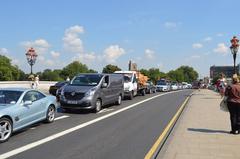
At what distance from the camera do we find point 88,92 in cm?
1691

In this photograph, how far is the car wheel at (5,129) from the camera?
973cm

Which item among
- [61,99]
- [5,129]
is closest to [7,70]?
[61,99]

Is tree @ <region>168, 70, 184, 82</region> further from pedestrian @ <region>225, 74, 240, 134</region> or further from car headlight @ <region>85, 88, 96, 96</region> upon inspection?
pedestrian @ <region>225, 74, 240, 134</region>

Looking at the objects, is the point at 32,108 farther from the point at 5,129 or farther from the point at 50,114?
the point at 5,129

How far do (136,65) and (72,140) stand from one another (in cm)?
5496

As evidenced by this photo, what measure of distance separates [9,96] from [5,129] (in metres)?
1.61

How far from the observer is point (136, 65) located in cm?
6456

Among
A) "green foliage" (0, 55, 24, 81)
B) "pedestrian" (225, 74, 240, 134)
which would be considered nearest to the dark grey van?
"pedestrian" (225, 74, 240, 134)

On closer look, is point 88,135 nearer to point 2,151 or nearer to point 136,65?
point 2,151

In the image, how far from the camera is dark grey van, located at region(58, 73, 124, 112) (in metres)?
16.8

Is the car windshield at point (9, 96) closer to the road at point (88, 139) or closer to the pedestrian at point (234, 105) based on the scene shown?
the road at point (88, 139)

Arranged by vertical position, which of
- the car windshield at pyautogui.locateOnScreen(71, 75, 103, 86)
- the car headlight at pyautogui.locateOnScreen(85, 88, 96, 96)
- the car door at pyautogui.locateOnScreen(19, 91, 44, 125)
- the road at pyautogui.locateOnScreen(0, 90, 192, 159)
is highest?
the car windshield at pyautogui.locateOnScreen(71, 75, 103, 86)

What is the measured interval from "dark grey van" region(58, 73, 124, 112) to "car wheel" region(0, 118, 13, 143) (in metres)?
6.72

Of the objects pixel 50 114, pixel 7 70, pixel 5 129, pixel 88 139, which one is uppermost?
pixel 7 70
